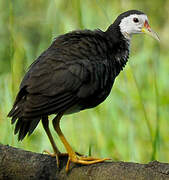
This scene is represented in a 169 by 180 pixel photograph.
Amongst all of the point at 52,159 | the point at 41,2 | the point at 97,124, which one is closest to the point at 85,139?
the point at 97,124

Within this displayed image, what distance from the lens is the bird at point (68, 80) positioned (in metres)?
2.62

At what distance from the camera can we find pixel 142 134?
15.0ft

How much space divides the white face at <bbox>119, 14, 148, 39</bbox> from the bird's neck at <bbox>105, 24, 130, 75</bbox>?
4 centimetres

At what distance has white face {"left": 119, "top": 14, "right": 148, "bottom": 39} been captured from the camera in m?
3.37

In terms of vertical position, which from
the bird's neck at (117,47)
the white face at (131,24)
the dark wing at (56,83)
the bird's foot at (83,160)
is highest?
the white face at (131,24)

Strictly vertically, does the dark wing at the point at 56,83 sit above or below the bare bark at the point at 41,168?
above

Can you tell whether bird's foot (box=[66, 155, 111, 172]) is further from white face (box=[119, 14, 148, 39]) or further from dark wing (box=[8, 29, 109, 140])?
white face (box=[119, 14, 148, 39])

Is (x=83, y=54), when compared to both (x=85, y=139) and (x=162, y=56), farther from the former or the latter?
(x=162, y=56)

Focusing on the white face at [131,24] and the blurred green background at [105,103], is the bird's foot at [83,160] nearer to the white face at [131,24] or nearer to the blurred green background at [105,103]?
the blurred green background at [105,103]

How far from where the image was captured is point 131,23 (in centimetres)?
340

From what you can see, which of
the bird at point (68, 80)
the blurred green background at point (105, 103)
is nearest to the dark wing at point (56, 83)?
the bird at point (68, 80)

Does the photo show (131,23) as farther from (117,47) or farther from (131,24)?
(117,47)

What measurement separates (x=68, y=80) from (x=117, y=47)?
2.04 feet

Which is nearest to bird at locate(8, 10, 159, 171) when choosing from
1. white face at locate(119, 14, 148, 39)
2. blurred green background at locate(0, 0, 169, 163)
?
white face at locate(119, 14, 148, 39)
